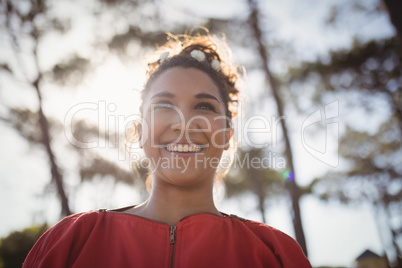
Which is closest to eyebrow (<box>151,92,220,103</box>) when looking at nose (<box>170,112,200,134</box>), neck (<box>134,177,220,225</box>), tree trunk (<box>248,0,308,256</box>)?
nose (<box>170,112,200,134</box>)

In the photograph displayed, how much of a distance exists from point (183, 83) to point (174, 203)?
0.79 meters

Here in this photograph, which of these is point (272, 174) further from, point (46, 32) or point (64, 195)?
point (46, 32)

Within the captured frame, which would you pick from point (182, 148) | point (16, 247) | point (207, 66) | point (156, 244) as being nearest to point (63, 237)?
point (156, 244)

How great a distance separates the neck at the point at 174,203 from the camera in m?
1.94

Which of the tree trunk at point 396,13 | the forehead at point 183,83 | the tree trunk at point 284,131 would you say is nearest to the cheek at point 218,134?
the forehead at point 183,83

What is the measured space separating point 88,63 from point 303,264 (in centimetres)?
856

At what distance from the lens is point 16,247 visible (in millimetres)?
10688

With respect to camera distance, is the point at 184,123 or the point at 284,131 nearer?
the point at 184,123

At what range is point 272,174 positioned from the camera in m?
15.3

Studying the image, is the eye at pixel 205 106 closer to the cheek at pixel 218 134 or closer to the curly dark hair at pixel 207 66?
the cheek at pixel 218 134

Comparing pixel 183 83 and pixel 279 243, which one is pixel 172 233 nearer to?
pixel 279 243

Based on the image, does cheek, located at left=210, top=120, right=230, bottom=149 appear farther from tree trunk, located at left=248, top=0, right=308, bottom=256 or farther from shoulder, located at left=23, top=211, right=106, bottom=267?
tree trunk, located at left=248, top=0, right=308, bottom=256

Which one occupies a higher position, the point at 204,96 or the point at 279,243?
the point at 204,96

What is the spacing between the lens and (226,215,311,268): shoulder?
1688mm
